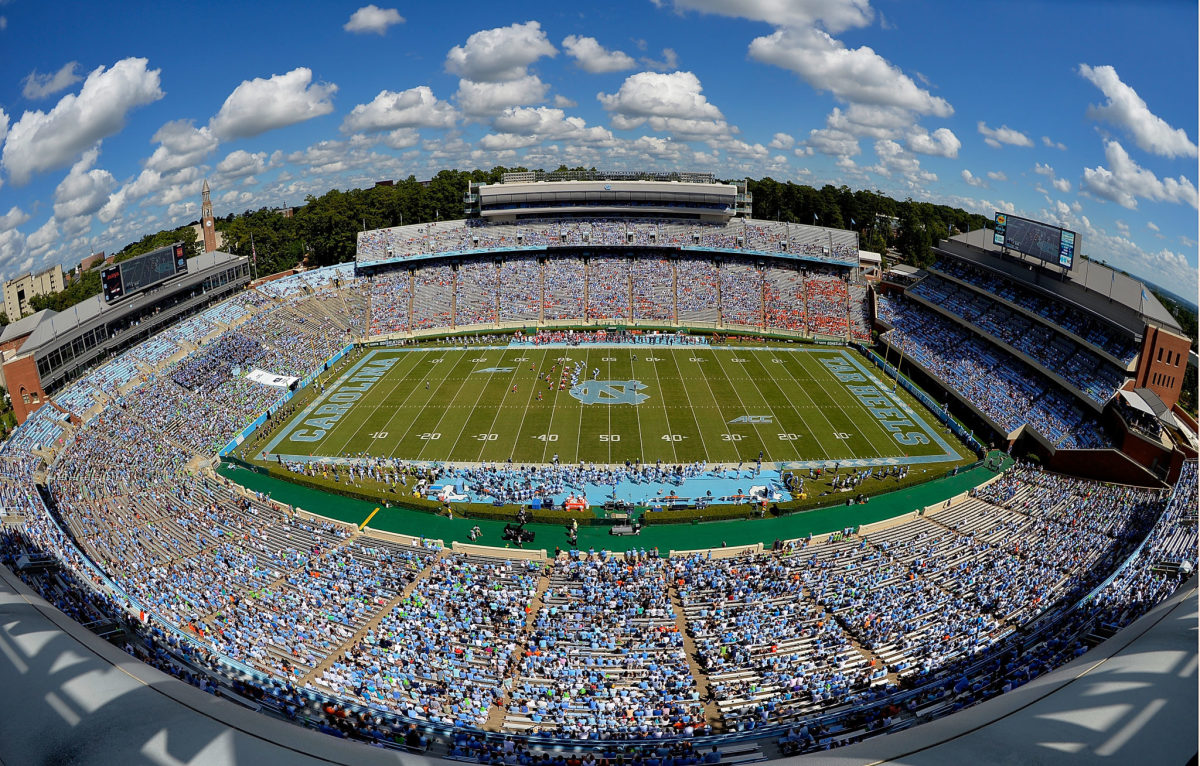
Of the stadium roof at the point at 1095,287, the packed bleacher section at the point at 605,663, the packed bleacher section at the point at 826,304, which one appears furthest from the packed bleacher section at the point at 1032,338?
the packed bleacher section at the point at 605,663

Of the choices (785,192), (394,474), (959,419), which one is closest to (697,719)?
(394,474)

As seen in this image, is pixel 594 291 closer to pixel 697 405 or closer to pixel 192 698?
pixel 697 405

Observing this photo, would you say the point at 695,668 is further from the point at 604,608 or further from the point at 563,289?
the point at 563,289

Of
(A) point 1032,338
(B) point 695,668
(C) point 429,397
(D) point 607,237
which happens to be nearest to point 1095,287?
(A) point 1032,338

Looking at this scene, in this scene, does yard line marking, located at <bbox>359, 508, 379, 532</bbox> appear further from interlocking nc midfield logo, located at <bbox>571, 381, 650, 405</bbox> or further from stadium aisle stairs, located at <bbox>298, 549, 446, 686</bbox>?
interlocking nc midfield logo, located at <bbox>571, 381, 650, 405</bbox>

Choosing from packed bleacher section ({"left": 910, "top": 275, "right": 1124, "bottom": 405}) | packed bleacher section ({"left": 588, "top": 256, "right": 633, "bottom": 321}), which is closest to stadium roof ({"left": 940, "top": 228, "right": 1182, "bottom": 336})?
packed bleacher section ({"left": 910, "top": 275, "right": 1124, "bottom": 405})
